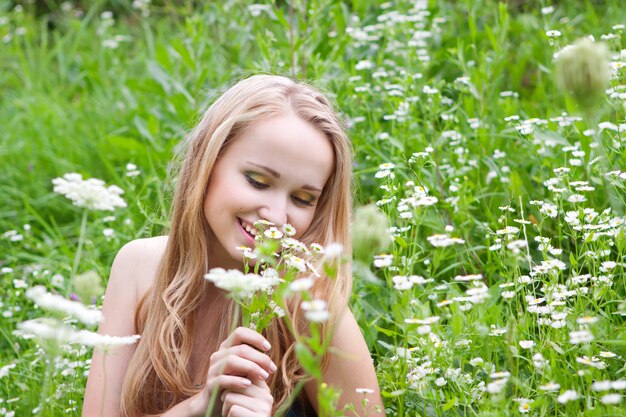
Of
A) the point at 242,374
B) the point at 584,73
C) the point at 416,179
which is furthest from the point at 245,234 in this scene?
the point at 584,73

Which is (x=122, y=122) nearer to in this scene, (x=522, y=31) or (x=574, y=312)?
(x=522, y=31)

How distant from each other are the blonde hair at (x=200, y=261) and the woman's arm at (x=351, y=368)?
0.11ft

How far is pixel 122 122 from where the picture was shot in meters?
4.09

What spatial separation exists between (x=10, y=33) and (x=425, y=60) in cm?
302

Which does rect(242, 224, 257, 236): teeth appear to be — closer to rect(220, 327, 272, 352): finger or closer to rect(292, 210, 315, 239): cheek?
→ rect(292, 210, 315, 239): cheek

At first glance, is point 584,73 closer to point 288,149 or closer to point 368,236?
point 368,236

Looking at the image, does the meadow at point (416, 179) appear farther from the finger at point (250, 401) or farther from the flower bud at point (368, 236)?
the finger at point (250, 401)

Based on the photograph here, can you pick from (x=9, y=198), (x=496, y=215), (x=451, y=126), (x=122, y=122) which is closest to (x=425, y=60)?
(x=451, y=126)

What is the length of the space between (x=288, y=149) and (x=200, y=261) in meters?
0.35

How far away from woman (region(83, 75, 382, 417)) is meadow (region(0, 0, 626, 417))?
0.40ft

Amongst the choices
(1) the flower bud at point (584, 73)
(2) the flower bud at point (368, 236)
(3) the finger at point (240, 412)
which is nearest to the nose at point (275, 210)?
(3) the finger at point (240, 412)

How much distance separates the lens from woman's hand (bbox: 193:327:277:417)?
5.75ft

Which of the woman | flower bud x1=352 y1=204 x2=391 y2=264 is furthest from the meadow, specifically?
the woman

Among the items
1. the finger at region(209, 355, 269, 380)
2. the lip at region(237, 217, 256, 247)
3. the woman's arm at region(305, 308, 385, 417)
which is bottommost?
the woman's arm at region(305, 308, 385, 417)
